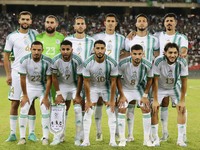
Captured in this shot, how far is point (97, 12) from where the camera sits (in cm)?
3812

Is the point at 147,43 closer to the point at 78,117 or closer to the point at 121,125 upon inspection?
the point at 121,125

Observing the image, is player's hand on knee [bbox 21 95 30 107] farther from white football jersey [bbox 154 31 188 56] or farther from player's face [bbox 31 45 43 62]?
white football jersey [bbox 154 31 188 56]

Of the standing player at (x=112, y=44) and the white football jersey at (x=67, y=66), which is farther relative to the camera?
the standing player at (x=112, y=44)

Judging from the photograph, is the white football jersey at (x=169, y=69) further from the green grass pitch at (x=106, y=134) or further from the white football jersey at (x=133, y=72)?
the green grass pitch at (x=106, y=134)

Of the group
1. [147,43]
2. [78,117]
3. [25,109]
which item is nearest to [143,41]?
[147,43]

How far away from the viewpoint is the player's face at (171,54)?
6688 mm

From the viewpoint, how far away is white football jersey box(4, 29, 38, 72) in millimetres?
7234

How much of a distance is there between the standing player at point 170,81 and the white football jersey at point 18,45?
84.8 inches

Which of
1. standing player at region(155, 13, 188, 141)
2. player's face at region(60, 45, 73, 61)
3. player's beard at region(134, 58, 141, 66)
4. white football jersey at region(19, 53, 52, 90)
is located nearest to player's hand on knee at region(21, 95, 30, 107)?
white football jersey at region(19, 53, 52, 90)

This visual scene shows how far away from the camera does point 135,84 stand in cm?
693

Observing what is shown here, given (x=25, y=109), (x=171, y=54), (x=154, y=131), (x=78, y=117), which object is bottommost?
(x=154, y=131)

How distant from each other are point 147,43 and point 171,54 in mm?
553

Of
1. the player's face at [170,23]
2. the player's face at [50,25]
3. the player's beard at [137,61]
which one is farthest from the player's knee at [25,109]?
the player's face at [170,23]

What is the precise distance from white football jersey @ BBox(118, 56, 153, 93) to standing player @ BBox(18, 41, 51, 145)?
1187mm
